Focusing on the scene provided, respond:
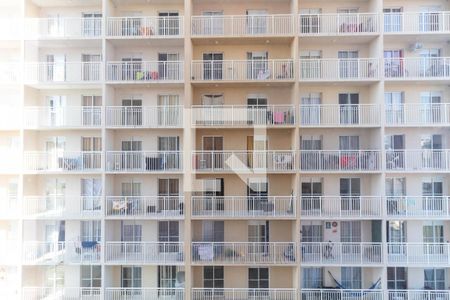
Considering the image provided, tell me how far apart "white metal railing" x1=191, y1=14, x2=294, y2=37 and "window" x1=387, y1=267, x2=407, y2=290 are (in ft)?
12.1

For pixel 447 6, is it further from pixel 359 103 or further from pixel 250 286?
pixel 250 286

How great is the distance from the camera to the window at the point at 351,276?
5.48 m

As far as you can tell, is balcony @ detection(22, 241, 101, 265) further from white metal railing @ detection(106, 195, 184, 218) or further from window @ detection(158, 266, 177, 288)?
window @ detection(158, 266, 177, 288)

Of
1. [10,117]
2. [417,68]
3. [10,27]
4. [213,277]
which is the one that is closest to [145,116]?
[10,117]

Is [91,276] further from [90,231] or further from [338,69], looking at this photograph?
[338,69]

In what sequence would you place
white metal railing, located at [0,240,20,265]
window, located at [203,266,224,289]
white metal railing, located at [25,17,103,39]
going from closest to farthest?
1. white metal railing, located at [0,240,20,265]
2. white metal railing, located at [25,17,103,39]
3. window, located at [203,266,224,289]

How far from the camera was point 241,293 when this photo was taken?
5.44 m

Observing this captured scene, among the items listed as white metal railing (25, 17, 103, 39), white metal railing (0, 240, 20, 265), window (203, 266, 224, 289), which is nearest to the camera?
white metal railing (0, 240, 20, 265)

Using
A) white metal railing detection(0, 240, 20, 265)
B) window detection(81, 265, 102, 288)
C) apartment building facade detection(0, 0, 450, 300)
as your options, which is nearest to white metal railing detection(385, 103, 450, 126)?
apartment building facade detection(0, 0, 450, 300)

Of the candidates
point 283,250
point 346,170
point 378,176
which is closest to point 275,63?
point 346,170

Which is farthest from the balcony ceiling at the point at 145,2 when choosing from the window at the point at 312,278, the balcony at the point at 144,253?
the window at the point at 312,278

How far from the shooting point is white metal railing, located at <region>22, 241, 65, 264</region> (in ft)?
17.3

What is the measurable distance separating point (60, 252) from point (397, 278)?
15.7ft

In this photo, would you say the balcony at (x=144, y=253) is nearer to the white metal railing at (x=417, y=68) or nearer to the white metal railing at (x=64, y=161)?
the white metal railing at (x=64, y=161)
